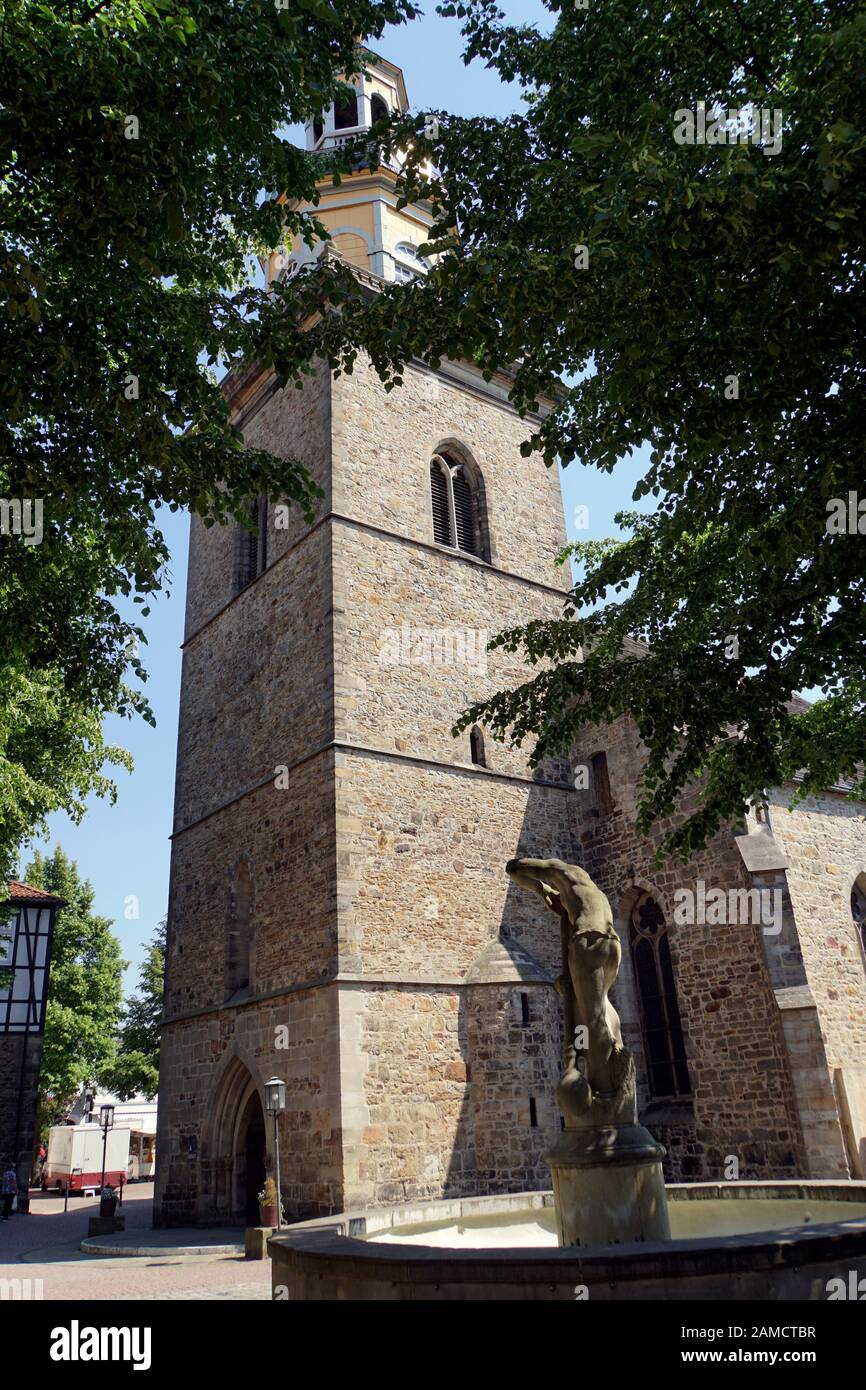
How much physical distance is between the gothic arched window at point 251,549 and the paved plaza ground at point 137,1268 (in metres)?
11.2

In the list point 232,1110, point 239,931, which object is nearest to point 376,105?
point 239,931

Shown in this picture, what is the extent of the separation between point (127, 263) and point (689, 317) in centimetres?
418

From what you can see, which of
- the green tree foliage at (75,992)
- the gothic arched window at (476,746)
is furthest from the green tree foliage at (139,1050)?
the gothic arched window at (476,746)

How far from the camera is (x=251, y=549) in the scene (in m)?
19.7

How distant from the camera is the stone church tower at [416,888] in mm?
13055

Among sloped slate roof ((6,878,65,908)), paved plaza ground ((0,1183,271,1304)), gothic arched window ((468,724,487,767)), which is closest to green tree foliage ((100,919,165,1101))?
sloped slate roof ((6,878,65,908))

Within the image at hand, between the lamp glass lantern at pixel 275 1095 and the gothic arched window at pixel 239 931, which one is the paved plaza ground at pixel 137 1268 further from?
the gothic arched window at pixel 239 931

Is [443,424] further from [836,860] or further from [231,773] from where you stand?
[836,860]

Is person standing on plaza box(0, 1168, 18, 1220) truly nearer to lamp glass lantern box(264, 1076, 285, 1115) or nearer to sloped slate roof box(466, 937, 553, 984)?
lamp glass lantern box(264, 1076, 285, 1115)

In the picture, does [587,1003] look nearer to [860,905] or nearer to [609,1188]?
[609,1188]

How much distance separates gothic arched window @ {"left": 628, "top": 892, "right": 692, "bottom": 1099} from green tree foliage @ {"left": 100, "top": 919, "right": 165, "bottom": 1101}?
24.6 meters

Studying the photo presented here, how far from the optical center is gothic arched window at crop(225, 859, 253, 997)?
16.1 m

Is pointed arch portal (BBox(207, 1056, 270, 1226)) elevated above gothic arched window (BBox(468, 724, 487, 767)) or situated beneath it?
situated beneath
